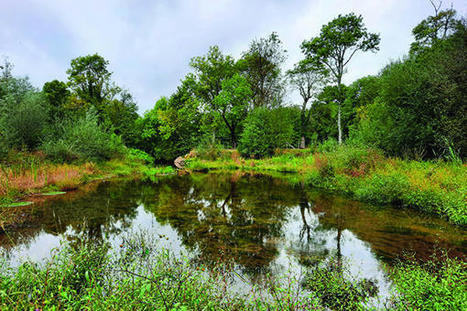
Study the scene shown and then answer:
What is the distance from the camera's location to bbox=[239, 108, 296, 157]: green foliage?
88.2 ft

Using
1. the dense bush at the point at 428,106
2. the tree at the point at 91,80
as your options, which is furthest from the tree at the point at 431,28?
the tree at the point at 91,80

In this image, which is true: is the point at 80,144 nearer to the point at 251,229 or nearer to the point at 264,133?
the point at 251,229

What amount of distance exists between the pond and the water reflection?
0.07 ft

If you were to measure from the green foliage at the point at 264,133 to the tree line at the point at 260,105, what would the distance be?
5.0 inches

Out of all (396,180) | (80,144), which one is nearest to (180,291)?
(396,180)

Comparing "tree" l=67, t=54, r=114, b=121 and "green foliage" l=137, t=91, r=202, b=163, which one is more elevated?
"tree" l=67, t=54, r=114, b=121

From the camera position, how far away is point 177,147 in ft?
109

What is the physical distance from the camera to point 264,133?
2705cm

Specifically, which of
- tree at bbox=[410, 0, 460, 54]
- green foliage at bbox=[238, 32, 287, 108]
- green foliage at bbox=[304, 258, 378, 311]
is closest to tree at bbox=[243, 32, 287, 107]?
green foliage at bbox=[238, 32, 287, 108]

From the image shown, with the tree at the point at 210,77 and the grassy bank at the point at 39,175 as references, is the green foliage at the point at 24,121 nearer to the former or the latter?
the grassy bank at the point at 39,175

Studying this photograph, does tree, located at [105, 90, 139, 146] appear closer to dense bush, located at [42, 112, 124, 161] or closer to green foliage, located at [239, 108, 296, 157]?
dense bush, located at [42, 112, 124, 161]

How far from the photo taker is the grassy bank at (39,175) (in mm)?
8845

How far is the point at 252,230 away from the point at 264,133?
21.4 metres

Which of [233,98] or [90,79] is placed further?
[90,79]
